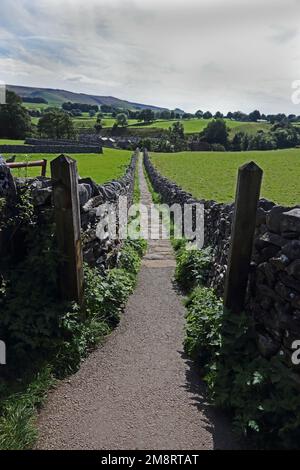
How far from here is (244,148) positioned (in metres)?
116

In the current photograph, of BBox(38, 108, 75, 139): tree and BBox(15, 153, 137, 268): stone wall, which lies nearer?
BBox(15, 153, 137, 268): stone wall

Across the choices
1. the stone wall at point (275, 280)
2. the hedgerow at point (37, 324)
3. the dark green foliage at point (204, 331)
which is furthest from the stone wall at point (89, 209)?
the stone wall at point (275, 280)

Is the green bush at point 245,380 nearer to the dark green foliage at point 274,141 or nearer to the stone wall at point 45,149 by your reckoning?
the stone wall at point 45,149

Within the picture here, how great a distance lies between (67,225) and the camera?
540 centimetres

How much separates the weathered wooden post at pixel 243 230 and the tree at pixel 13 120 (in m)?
84.7

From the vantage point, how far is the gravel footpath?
3.98 metres

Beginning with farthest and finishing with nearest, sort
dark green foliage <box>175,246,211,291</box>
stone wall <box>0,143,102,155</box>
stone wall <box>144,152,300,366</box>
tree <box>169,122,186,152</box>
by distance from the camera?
tree <box>169,122,186,152</box>, stone wall <box>0,143,102,155</box>, dark green foliage <box>175,246,211,291</box>, stone wall <box>144,152,300,366</box>

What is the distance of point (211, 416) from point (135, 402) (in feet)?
2.99

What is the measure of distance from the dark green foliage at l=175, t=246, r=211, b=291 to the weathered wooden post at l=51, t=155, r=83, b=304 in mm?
3265

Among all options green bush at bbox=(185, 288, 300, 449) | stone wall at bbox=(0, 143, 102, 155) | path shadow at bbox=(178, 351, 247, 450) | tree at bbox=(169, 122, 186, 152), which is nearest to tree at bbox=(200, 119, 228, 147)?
tree at bbox=(169, 122, 186, 152)

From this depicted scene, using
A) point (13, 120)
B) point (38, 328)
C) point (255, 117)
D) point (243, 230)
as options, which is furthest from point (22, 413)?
point (255, 117)

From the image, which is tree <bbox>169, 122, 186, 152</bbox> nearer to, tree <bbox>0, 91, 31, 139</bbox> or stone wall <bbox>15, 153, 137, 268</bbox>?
tree <bbox>0, 91, 31, 139</bbox>

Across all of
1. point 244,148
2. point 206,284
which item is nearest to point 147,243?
point 206,284

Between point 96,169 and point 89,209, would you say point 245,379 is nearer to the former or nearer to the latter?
point 89,209
